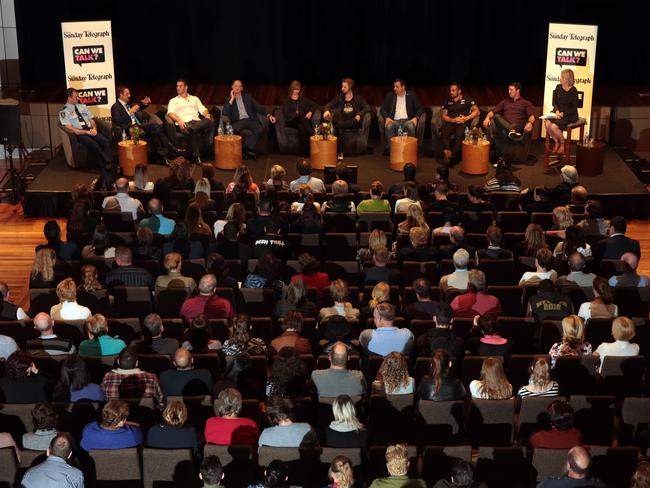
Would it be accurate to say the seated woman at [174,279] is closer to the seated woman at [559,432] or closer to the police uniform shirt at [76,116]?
the seated woman at [559,432]

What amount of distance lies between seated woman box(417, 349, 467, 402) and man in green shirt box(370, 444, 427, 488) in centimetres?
A: 117

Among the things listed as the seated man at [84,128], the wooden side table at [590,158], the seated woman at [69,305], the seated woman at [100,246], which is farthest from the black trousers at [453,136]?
the seated woman at [69,305]

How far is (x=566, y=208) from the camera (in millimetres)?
11203

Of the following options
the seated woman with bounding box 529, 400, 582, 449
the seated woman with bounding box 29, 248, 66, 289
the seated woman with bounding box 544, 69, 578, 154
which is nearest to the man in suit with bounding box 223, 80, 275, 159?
the seated woman with bounding box 544, 69, 578, 154

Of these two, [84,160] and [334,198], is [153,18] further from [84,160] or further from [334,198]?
[334,198]

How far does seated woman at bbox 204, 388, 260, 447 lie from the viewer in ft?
23.9

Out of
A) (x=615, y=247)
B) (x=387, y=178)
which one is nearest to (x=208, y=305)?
(x=615, y=247)

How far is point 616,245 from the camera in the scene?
35.0 feet

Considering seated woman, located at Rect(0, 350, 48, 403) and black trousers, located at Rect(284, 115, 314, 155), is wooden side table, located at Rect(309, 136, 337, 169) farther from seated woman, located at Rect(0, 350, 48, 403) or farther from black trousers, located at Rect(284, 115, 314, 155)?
seated woman, located at Rect(0, 350, 48, 403)

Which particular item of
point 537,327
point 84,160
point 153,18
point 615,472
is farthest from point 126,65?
point 615,472

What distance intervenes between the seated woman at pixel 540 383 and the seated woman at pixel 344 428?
4.02 ft

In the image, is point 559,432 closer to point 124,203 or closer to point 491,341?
point 491,341

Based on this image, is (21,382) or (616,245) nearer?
(21,382)

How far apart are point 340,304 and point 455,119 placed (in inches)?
266
